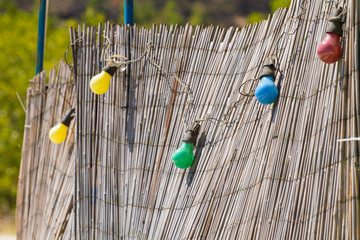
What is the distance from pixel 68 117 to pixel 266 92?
128 cm

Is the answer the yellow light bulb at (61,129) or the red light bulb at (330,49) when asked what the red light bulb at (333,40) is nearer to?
the red light bulb at (330,49)

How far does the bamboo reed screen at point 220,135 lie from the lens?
182cm

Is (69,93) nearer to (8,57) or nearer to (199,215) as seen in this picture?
(199,215)

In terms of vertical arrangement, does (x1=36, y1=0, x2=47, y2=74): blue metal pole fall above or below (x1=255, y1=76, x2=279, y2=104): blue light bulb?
above

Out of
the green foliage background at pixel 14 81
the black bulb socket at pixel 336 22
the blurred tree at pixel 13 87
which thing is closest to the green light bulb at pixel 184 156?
the black bulb socket at pixel 336 22

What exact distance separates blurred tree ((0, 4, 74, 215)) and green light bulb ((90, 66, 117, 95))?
6.40 meters

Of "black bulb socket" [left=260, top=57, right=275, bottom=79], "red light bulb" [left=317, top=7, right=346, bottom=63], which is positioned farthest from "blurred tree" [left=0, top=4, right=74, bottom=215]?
"red light bulb" [left=317, top=7, right=346, bottom=63]

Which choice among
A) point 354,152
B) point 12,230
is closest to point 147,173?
point 354,152

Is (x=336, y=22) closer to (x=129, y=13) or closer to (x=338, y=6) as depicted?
(x=338, y=6)

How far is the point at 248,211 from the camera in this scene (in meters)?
2.04

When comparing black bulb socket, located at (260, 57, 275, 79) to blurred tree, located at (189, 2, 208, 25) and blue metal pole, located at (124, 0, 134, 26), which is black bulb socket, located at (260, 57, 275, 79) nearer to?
blue metal pole, located at (124, 0, 134, 26)

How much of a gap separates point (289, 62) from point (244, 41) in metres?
0.36

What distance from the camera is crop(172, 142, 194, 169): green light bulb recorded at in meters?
2.26

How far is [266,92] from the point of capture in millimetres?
2006
